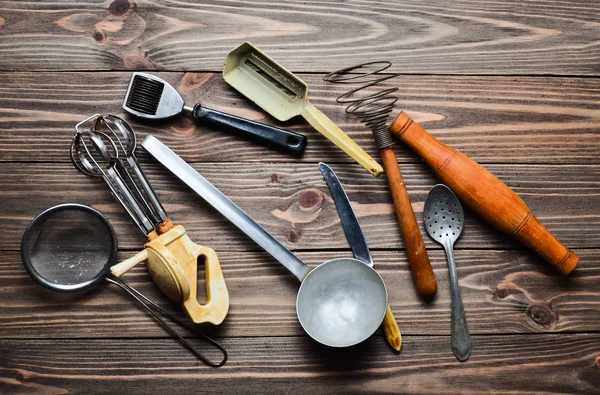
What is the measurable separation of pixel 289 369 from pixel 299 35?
0.47 m

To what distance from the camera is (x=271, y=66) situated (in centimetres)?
89

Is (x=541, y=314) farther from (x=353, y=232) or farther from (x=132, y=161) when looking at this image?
(x=132, y=161)

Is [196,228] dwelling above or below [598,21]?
below

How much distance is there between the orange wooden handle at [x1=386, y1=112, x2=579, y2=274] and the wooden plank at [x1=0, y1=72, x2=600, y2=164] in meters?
0.04

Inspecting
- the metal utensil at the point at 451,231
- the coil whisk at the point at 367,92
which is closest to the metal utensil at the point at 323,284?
the metal utensil at the point at 451,231

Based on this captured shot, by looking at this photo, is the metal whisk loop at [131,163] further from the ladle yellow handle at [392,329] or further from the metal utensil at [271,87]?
the ladle yellow handle at [392,329]

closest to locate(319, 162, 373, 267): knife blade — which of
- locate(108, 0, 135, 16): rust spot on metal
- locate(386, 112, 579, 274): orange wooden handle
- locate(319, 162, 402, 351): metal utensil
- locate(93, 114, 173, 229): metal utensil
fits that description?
locate(319, 162, 402, 351): metal utensil

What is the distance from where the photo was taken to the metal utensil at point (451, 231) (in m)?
0.87

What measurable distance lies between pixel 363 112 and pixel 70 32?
429 millimetres

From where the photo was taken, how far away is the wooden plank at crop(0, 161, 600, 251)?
34.9 inches

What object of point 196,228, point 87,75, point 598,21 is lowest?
point 196,228

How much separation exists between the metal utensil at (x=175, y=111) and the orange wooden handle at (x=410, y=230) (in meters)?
0.13

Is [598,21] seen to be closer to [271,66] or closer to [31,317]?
[271,66]

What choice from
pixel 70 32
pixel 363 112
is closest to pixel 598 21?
pixel 363 112
